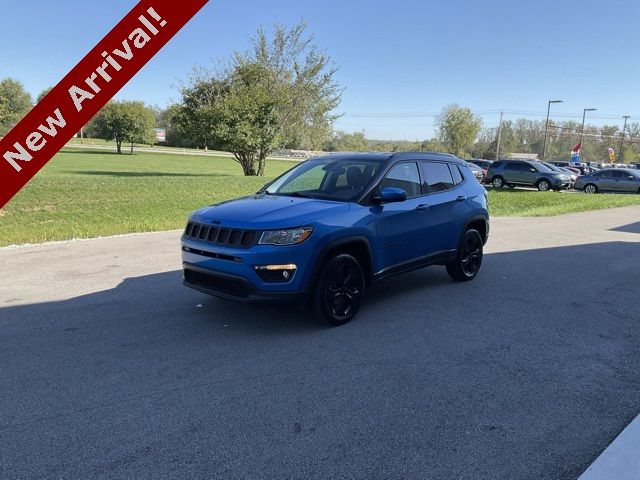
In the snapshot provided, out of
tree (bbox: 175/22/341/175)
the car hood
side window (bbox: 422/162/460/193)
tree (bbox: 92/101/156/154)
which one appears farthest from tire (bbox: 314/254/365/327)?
tree (bbox: 92/101/156/154)

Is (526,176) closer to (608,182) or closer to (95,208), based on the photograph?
(608,182)

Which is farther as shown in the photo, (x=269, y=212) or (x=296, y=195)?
(x=296, y=195)

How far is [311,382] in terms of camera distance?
395 cm

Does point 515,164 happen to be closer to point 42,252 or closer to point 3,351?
point 42,252

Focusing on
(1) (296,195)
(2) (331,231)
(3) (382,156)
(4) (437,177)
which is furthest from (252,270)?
(4) (437,177)

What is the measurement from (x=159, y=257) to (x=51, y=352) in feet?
13.8

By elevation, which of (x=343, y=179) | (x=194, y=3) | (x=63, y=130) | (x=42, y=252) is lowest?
(x=42, y=252)

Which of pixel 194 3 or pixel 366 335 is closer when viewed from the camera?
pixel 366 335

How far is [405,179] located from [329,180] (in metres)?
0.94

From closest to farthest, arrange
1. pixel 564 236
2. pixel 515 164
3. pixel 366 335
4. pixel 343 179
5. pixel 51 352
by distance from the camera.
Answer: pixel 51 352
pixel 366 335
pixel 343 179
pixel 564 236
pixel 515 164

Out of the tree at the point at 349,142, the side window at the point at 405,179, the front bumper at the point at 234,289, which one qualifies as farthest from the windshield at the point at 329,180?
the tree at the point at 349,142

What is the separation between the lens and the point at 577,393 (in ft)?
12.7

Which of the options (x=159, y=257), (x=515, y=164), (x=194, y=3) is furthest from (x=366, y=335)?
(x=515, y=164)

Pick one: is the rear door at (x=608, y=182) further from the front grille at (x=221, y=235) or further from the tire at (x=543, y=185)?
the front grille at (x=221, y=235)
